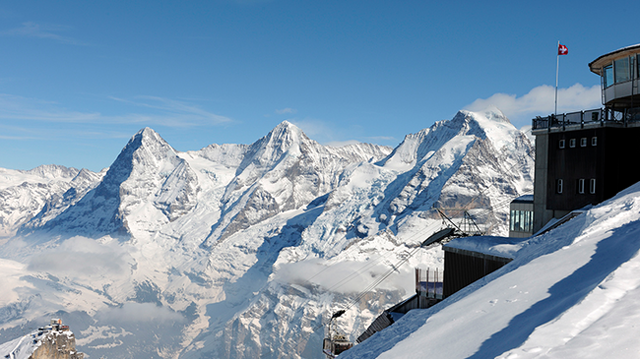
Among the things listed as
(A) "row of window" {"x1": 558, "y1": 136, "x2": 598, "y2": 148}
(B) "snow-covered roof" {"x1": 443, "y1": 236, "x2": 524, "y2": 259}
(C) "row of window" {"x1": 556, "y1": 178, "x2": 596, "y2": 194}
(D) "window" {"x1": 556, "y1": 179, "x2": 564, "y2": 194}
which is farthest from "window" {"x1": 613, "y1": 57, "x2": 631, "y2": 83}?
(B) "snow-covered roof" {"x1": 443, "y1": 236, "x2": 524, "y2": 259}

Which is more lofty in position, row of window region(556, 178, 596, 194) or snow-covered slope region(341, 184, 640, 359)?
row of window region(556, 178, 596, 194)

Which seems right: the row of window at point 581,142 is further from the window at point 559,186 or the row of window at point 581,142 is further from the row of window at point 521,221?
the row of window at point 521,221

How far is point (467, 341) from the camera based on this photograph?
8.97 m

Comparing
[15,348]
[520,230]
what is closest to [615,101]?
[520,230]

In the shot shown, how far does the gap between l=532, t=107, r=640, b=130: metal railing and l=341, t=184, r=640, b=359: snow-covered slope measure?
16876 mm

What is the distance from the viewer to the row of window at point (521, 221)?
35.5 meters

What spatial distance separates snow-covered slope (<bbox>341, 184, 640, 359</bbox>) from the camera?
22.8 feet

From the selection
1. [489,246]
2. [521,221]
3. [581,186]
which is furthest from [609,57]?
[489,246]

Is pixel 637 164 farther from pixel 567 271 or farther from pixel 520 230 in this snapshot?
pixel 567 271

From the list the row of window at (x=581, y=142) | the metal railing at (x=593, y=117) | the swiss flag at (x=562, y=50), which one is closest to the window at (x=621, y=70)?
the metal railing at (x=593, y=117)

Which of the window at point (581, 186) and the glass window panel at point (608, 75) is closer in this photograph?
the window at point (581, 186)

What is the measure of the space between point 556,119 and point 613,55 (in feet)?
16.7

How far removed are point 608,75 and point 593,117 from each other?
138 inches

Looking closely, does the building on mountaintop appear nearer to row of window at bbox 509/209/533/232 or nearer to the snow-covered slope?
row of window at bbox 509/209/533/232
